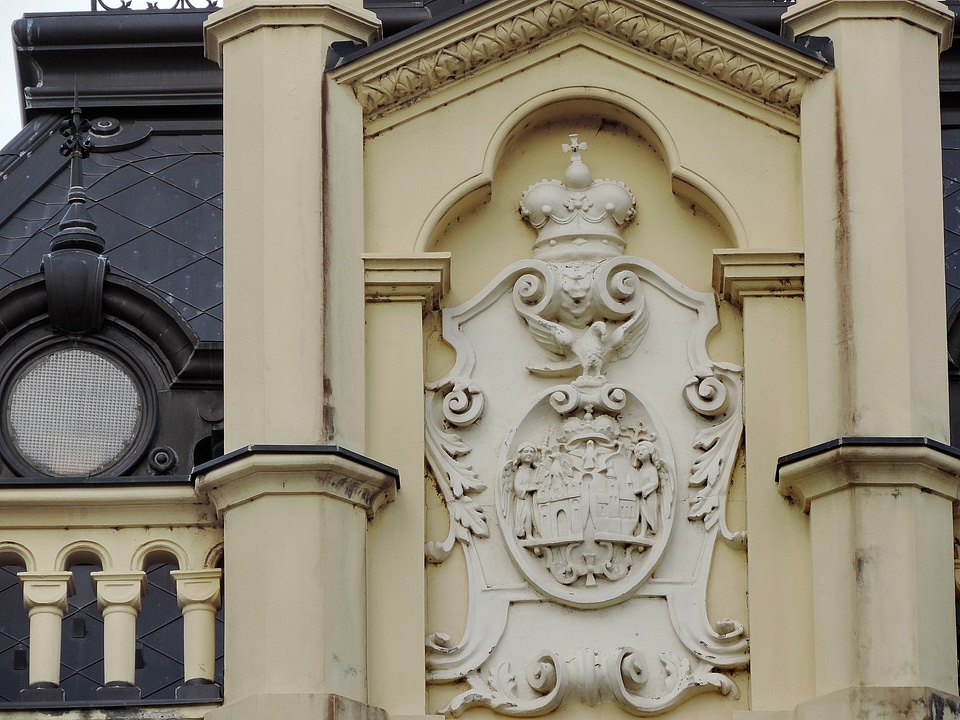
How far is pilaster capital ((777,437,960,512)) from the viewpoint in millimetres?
11070

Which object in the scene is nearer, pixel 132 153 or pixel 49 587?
pixel 49 587

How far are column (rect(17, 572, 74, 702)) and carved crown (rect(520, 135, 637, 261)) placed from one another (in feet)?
7.86

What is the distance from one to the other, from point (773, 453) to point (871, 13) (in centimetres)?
192

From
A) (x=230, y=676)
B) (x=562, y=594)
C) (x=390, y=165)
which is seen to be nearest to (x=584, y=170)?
(x=390, y=165)

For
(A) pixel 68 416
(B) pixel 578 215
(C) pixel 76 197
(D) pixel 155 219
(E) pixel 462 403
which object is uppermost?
(D) pixel 155 219

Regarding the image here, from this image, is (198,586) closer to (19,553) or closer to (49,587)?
(49,587)

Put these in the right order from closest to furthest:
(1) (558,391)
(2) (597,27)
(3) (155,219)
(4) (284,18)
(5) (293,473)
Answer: (5) (293,473) < (1) (558,391) < (4) (284,18) < (2) (597,27) < (3) (155,219)

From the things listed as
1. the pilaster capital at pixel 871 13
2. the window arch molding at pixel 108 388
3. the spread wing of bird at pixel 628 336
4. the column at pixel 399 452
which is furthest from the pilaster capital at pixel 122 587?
the pilaster capital at pixel 871 13

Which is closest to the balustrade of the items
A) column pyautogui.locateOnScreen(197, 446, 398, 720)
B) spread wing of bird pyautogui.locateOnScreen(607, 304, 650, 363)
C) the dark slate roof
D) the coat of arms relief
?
Result: column pyautogui.locateOnScreen(197, 446, 398, 720)

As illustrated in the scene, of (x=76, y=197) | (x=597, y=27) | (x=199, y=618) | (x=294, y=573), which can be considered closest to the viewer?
(x=294, y=573)

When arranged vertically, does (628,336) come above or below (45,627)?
above

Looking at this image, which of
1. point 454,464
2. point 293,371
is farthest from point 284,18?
point 454,464

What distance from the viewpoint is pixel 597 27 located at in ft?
39.6

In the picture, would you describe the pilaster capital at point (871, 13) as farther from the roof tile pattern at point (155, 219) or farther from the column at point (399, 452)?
the roof tile pattern at point (155, 219)
